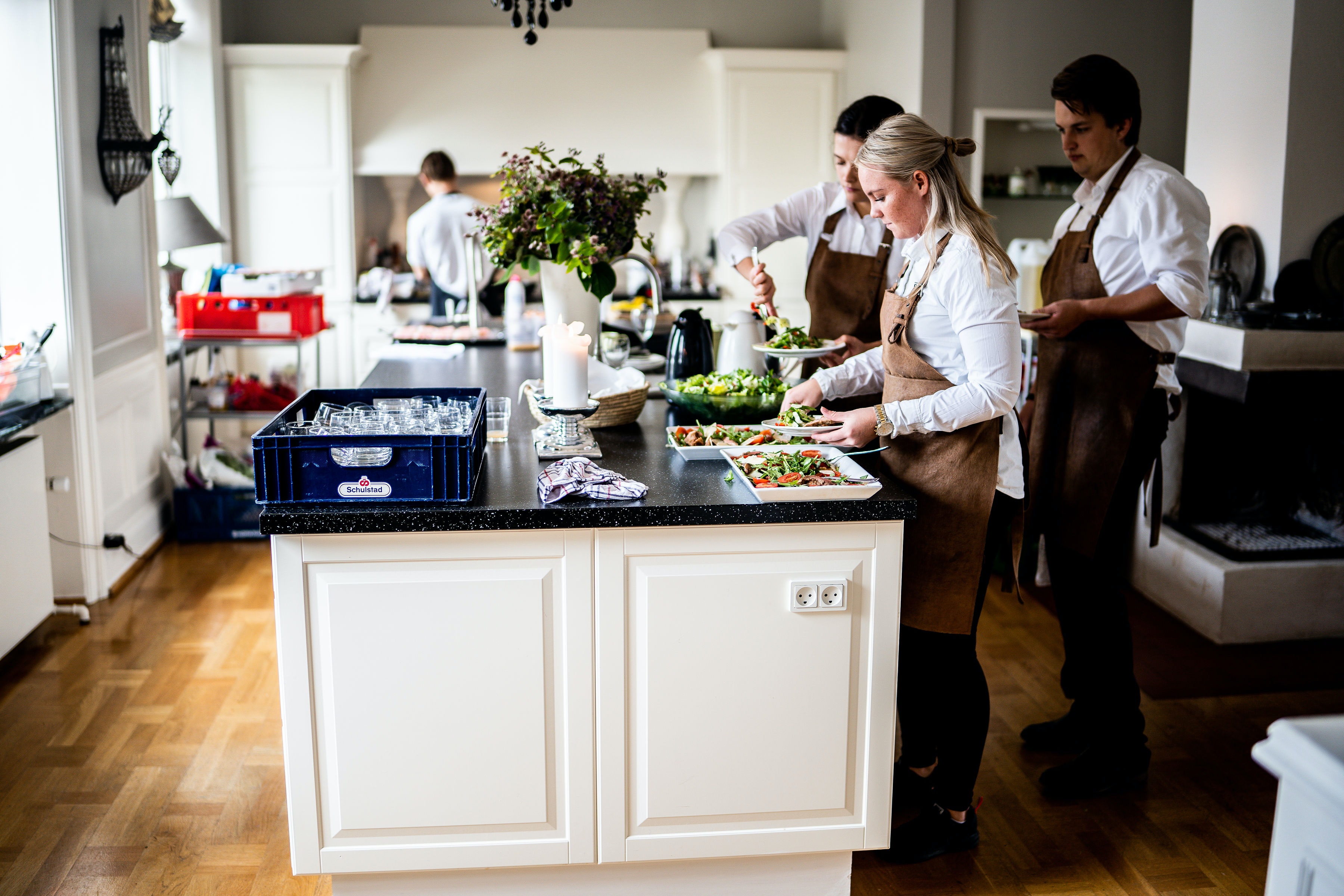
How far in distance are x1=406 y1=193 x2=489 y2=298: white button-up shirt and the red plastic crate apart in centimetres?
125

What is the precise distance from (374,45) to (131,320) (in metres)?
3.10

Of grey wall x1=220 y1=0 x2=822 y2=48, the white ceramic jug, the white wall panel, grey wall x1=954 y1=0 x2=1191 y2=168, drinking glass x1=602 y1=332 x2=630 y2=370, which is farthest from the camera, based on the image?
grey wall x1=220 y1=0 x2=822 y2=48

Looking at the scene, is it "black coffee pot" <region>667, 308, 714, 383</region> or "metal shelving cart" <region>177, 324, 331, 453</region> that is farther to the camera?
"metal shelving cart" <region>177, 324, 331, 453</region>

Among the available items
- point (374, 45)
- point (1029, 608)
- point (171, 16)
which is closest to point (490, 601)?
point (1029, 608)

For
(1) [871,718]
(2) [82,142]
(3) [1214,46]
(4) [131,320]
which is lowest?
(1) [871,718]

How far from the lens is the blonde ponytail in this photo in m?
2.15

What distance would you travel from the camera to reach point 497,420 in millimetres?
2613

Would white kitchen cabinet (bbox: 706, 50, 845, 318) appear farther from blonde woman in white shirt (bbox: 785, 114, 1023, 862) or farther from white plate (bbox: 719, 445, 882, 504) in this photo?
white plate (bbox: 719, 445, 882, 504)

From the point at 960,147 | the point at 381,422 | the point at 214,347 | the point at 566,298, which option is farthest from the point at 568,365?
the point at 214,347

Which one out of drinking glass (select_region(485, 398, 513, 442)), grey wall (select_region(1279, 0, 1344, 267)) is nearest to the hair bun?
drinking glass (select_region(485, 398, 513, 442))

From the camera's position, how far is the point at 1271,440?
161 inches

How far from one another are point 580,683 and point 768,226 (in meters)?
1.72

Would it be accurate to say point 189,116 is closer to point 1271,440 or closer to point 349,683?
point 349,683

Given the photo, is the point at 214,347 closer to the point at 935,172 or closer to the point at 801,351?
the point at 801,351
